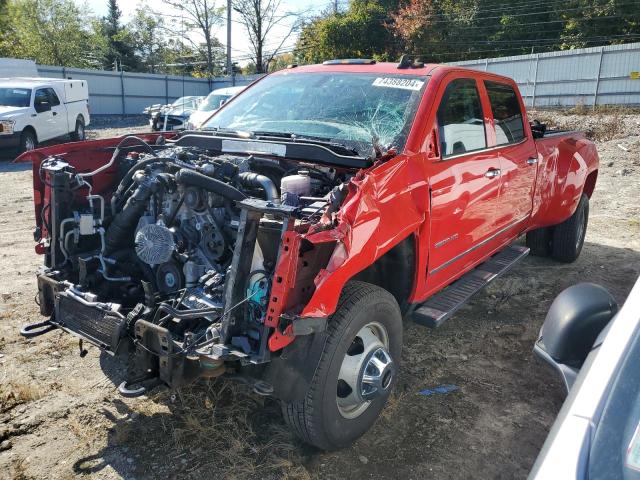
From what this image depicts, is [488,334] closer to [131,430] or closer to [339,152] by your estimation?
[339,152]

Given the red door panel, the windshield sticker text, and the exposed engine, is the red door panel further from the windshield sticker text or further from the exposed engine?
the windshield sticker text

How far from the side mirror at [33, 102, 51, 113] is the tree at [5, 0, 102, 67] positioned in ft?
85.9

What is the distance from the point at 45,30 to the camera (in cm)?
3712

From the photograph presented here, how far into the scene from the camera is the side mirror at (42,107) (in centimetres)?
1479

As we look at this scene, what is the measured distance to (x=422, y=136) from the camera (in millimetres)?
3445

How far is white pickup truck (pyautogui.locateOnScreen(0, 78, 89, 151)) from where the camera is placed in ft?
44.8

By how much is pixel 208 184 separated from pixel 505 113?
9.76 ft

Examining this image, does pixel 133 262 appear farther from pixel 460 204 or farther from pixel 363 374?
pixel 460 204

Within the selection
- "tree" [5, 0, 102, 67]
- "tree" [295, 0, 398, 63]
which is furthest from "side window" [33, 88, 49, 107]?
"tree" [5, 0, 102, 67]

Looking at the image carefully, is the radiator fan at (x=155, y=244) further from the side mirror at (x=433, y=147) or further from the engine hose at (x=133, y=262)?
the side mirror at (x=433, y=147)

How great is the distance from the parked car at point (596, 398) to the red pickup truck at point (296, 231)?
109cm

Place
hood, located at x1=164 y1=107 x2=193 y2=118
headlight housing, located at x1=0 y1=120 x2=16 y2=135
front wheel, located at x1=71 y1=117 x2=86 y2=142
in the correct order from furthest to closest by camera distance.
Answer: front wheel, located at x1=71 y1=117 x2=86 y2=142 → hood, located at x1=164 y1=107 x2=193 y2=118 → headlight housing, located at x1=0 y1=120 x2=16 y2=135

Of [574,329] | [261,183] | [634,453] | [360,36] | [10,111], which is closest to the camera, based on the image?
[634,453]

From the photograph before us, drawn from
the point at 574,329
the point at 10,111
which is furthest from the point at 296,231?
the point at 10,111
